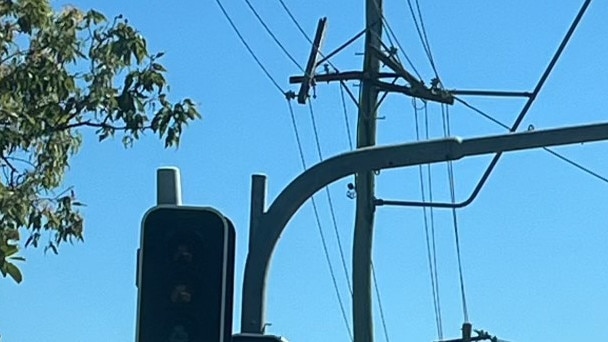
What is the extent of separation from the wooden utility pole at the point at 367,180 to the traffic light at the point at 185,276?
1079 centimetres

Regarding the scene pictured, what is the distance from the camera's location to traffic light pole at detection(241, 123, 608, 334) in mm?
8188

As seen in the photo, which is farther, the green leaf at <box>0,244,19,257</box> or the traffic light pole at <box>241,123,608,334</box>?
the green leaf at <box>0,244,19,257</box>

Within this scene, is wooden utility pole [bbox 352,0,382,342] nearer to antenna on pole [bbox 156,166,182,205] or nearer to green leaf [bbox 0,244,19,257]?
green leaf [bbox 0,244,19,257]

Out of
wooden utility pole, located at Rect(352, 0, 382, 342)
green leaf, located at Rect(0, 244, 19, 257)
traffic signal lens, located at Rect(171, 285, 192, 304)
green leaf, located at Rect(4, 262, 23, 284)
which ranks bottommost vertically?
traffic signal lens, located at Rect(171, 285, 192, 304)

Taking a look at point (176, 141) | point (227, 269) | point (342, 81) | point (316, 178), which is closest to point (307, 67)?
point (342, 81)

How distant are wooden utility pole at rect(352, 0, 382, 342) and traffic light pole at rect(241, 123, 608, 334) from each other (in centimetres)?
798

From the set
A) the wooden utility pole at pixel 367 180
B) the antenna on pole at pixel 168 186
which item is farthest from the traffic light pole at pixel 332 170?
the wooden utility pole at pixel 367 180

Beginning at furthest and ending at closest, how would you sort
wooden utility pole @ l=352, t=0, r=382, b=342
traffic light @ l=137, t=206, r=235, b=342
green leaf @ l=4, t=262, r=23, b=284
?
wooden utility pole @ l=352, t=0, r=382, b=342 → green leaf @ l=4, t=262, r=23, b=284 → traffic light @ l=137, t=206, r=235, b=342

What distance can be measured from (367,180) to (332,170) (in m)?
8.98

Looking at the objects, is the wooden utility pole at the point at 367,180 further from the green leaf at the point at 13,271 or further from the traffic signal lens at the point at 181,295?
the traffic signal lens at the point at 181,295

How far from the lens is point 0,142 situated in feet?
36.2

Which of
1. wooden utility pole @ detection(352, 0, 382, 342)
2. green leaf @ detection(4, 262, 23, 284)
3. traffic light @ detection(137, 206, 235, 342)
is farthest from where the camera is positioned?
wooden utility pole @ detection(352, 0, 382, 342)

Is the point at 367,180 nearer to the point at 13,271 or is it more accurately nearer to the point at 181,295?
the point at 13,271

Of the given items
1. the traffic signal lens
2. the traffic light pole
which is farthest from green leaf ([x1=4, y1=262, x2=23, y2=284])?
the traffic signal lens
